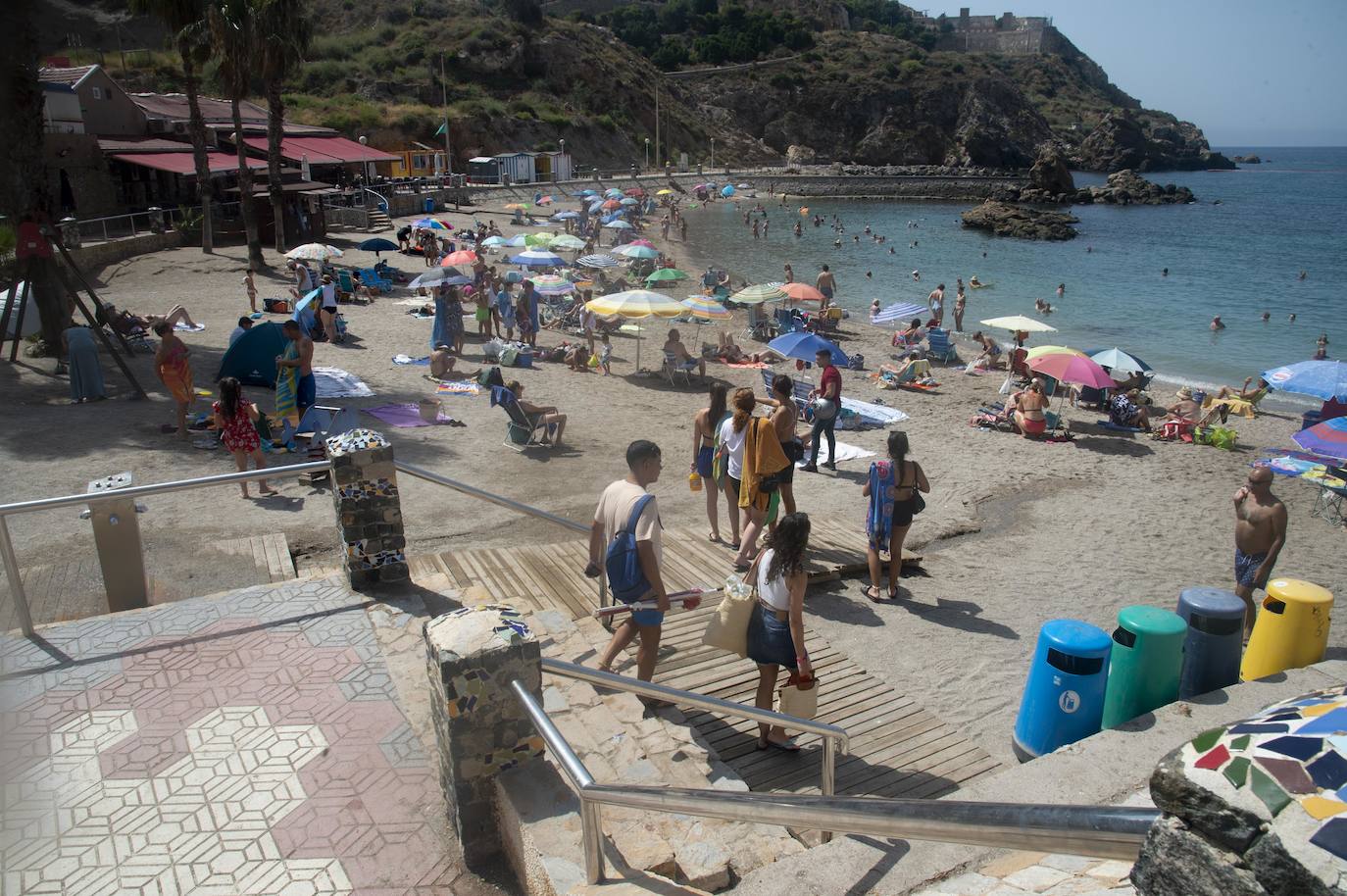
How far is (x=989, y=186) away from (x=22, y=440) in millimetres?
85843

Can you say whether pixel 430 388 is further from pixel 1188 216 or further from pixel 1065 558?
pixel 1188 216

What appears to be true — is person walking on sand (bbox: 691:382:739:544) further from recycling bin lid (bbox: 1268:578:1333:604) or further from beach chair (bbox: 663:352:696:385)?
beach chair (bbox: 663:352:696:385)

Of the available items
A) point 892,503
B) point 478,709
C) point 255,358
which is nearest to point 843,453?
point 892,503

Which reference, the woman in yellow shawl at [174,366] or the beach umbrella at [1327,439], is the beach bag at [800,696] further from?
the beach umbrella at [1327,439]

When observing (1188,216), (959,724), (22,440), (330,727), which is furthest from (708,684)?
(1188,216)

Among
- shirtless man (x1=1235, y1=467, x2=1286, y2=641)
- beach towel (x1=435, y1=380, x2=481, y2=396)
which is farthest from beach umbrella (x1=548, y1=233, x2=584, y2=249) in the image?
shirtless man (x1=1235, y1=467, x2=1286, y2=641)

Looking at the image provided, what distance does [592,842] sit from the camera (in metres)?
3.04

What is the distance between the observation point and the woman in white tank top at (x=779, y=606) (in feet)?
15.7

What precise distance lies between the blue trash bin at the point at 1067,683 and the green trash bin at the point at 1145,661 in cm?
9

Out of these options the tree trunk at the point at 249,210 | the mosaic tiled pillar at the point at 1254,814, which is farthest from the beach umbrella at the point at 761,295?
the mosaic tiled pillar at the point at 1254,814

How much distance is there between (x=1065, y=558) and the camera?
9500 mm

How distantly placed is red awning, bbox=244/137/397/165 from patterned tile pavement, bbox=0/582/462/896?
102 ft

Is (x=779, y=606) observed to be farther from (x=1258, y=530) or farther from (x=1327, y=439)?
(x=1327, y=439)

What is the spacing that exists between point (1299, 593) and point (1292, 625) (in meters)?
0.21
